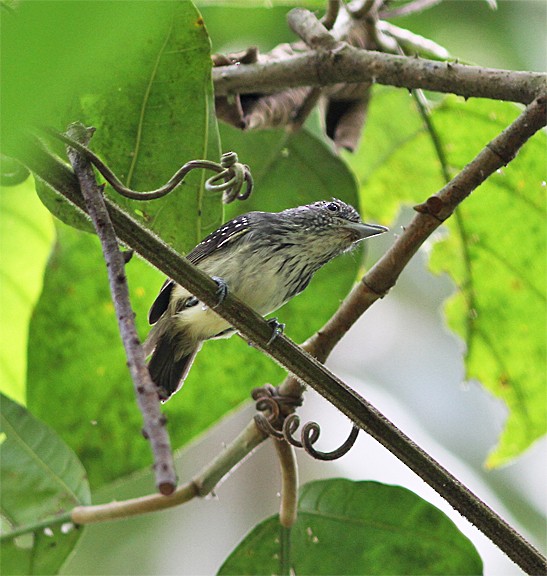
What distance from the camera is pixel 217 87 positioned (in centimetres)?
221

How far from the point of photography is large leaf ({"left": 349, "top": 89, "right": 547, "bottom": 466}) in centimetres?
267

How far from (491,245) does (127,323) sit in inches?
77.9

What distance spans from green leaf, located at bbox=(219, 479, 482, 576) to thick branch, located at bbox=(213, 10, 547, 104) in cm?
90

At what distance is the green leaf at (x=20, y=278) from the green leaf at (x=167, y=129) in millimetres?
627

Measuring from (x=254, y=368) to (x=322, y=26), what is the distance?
88 cm

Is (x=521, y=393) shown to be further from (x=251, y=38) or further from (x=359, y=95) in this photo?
(x=251, y=38)

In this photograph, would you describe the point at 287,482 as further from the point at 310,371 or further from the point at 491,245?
the point at 491,245

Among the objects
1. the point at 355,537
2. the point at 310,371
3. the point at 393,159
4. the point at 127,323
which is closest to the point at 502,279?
the point at 393,159

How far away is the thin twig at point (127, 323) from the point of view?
0.74 m

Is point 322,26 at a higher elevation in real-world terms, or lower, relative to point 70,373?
higher

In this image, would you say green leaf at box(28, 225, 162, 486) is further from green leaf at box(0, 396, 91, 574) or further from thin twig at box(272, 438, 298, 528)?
thin twig at box(272, 438, 298, 528)

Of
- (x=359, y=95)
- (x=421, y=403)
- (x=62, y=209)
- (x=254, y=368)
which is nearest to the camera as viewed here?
(x=62, y=209)

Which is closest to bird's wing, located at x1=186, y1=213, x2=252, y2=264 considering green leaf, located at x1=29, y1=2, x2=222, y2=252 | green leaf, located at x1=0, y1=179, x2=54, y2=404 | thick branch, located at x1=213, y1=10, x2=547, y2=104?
green leaf, located at x1=29, y1=2, x2=222, y2=252

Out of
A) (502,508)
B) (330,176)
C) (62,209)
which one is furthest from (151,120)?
(502,508)
